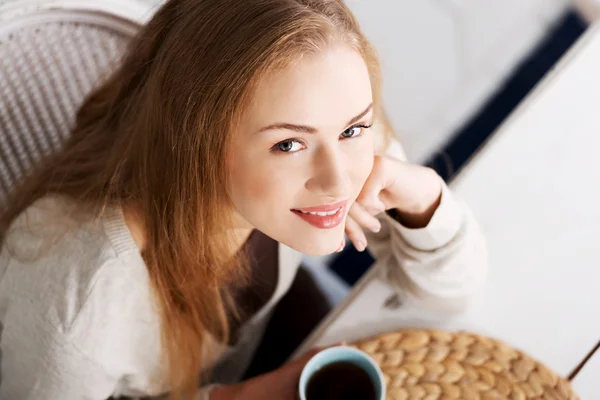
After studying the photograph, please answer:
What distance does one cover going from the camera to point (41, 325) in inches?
24.3

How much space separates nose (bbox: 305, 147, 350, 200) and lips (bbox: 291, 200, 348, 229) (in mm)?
22

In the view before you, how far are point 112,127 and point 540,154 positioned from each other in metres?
0.54

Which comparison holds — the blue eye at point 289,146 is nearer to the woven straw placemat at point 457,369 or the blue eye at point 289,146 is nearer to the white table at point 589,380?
the woven straw placemat at point 457,369

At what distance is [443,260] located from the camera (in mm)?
700

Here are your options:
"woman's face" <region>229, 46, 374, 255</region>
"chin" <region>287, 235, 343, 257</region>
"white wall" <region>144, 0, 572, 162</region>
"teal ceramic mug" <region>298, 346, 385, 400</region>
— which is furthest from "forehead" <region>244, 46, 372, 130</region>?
"white wall" <region>144, 0, 572, 162</region>

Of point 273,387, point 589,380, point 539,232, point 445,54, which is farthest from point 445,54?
point 273,387

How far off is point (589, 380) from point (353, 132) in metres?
0.40

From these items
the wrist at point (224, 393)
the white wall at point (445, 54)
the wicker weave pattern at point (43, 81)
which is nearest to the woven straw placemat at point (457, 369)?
the wrist at point (224, 393)

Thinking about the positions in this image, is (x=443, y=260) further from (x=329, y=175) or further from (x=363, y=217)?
(x=329, y=175)

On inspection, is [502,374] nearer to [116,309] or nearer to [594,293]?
[594,293]

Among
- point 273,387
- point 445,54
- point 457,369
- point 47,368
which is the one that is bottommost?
point 47,368

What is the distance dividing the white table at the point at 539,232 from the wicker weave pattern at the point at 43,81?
0.42m

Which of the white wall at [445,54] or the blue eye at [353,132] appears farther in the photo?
the white wall at [445,54]

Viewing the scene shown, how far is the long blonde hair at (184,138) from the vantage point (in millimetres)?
472
